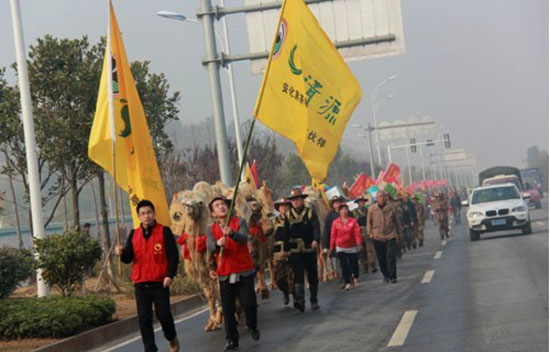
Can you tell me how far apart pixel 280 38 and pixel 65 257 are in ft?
16.8

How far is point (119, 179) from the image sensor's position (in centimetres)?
1490

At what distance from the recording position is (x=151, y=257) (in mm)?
11039

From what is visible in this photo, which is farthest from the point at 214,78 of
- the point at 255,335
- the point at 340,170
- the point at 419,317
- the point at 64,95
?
the point at 340,170

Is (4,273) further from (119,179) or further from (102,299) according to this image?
(119,179)

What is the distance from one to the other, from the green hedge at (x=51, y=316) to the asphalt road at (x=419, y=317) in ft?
2.34

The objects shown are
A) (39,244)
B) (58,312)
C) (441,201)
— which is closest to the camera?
(58,312)

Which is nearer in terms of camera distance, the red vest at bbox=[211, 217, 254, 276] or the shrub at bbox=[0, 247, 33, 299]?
the red vest at bbox=[211, 217, 254, 276]

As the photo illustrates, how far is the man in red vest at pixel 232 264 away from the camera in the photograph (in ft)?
39.4

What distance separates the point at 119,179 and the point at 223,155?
10291 mm

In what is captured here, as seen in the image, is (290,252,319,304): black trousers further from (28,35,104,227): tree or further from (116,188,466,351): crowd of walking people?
(28,35,104,227): tree

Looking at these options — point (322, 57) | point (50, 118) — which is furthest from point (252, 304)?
point (50, 118)

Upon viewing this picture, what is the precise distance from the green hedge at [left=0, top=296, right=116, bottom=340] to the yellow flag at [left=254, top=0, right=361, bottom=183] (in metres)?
3.87

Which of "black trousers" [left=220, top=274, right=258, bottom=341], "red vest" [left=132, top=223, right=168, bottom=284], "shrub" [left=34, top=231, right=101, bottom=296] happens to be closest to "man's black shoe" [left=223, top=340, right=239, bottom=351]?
"black trousers" [left=220, top=274, right=258, bottom=341]

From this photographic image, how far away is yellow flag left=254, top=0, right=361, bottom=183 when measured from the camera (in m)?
13.8
